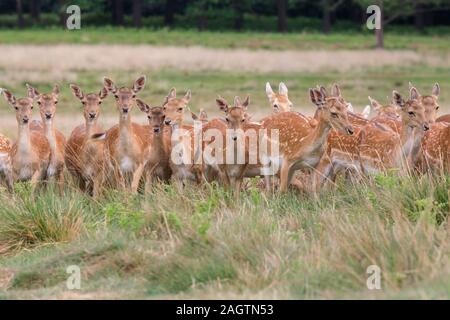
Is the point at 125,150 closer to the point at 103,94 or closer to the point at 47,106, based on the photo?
the point at 103,94

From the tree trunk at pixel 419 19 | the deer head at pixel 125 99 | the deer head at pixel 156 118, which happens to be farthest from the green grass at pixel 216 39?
the deer head at pixel 156 118

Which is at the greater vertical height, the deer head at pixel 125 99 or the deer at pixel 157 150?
the deer head at pixel 125 99

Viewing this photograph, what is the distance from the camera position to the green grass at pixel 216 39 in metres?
47.6

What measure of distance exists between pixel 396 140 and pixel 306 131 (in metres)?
0.99

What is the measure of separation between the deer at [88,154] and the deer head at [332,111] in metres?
2.53

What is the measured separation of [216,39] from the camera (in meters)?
50.5

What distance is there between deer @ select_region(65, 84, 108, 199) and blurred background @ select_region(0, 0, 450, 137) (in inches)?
260

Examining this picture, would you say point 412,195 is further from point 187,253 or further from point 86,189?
point 86,189

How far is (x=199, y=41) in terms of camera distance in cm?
4906

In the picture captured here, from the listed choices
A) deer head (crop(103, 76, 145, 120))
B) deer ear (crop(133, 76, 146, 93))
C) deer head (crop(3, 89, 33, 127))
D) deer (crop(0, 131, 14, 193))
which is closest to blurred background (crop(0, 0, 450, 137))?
deer (crop(0, 131, 14, 193))

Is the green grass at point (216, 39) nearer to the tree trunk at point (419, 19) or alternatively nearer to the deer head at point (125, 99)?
the tree trunk at point (419, 19)

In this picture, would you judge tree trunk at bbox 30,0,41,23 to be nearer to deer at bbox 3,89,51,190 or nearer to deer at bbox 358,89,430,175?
deer at bbox 3,89,51,190
